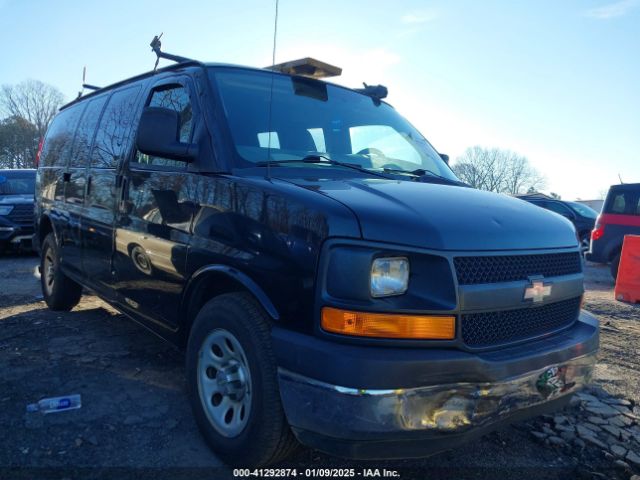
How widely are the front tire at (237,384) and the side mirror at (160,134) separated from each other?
85 centimetres

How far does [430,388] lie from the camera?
6.19 feet

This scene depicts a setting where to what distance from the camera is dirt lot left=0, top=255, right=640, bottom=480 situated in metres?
2.50

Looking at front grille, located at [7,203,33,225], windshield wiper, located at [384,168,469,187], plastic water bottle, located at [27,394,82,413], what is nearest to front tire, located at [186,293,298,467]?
plastic water bottle, located at [27,394,82,413]

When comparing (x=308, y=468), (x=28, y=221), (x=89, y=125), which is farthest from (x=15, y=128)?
(x=308, y=468)

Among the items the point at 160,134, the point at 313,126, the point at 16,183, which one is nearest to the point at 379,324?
the point at 160,134

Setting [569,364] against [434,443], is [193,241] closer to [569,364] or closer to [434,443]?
[434,443]

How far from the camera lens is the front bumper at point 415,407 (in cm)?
185

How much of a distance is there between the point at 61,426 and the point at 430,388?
220 cm

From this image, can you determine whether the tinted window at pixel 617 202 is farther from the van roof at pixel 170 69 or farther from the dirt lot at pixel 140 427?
the van roof at pixel 170 69

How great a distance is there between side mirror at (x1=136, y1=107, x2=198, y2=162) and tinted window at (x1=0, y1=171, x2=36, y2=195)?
9.82m

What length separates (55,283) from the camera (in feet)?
17.0

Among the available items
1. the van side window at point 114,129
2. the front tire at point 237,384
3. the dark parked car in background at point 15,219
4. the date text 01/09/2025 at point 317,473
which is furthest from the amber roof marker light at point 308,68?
the dark parked car in background at point 15,219

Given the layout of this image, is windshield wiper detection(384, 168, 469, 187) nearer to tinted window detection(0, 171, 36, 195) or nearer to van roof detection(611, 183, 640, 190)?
van roof detection(611, 183, 640, 190)

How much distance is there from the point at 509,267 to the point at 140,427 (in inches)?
87.7
